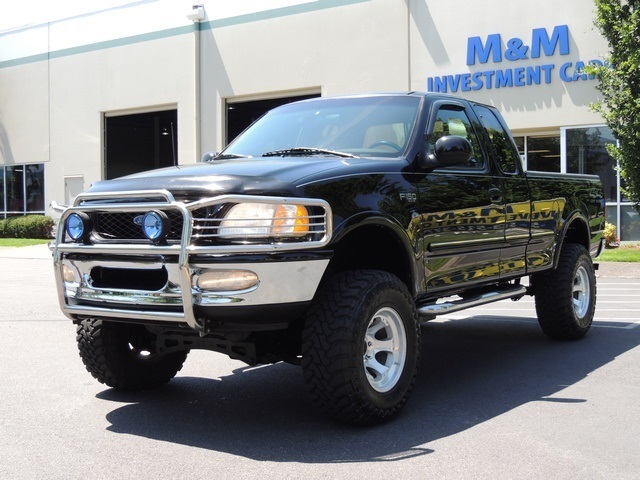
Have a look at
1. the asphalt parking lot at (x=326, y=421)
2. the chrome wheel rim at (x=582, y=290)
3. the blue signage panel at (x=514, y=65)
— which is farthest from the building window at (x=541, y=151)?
the asphalt parking lot at (x=326, y=421)

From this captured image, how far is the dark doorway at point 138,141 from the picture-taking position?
A: 35.2 meters

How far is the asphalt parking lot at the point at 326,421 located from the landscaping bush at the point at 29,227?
24.5 metres

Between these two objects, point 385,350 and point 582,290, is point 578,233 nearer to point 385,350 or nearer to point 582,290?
point 582,290

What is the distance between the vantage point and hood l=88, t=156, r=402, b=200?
4629 mm

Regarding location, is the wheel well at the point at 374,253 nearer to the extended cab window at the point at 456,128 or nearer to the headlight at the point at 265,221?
the headlight at the point at 265,221

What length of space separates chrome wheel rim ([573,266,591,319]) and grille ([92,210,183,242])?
4833mm

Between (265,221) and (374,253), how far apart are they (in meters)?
1.22

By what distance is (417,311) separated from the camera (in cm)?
546

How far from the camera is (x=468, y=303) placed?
608 cm

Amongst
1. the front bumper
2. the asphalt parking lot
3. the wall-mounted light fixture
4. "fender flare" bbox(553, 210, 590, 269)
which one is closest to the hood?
the front bumper

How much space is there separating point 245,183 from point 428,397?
215 cm

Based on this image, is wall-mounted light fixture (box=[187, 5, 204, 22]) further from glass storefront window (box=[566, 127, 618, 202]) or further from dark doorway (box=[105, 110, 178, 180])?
glass storefront window (box=[566, 127, 618, 202])

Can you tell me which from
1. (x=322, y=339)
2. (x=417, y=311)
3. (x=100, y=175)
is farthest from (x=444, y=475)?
(x=100, y=175)

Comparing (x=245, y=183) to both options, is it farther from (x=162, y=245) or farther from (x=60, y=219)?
(x=60, y=219)
